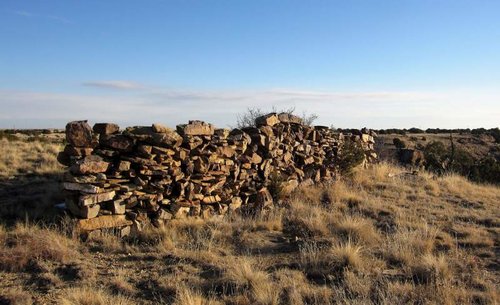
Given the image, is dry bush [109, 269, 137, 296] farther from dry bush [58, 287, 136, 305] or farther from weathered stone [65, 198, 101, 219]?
weathered stone [65, 198, 101, 219]

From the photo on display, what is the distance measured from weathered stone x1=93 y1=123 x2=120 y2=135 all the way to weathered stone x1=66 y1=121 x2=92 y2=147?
35cm

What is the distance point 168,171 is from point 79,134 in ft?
6.13

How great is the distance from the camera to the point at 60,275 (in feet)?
22.0

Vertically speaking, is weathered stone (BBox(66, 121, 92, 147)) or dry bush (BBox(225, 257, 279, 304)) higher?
weathered stone (BBox(66, 121, 92, 147))

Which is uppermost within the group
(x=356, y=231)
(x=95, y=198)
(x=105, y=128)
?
(x=105, y=128)

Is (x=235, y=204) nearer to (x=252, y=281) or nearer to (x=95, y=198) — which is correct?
(x=95, y=198)

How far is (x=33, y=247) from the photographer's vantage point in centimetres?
734

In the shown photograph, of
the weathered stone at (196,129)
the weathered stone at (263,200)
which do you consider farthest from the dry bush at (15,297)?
the weathered stone at (263,200)

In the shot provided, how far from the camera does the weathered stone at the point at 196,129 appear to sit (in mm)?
10062

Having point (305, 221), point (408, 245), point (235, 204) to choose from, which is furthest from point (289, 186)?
point (408, 245)

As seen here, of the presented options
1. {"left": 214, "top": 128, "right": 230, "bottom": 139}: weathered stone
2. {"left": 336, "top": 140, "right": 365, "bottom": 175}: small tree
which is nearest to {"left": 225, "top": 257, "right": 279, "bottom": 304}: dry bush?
{"left": 214, "top": 128, "right": 230, "bottom": 139}: weathered stone

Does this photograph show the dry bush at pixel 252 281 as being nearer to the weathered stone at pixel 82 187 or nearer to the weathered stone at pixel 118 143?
the weathered stone at pixel 82 187

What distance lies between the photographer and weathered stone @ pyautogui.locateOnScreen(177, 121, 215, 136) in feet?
33.0

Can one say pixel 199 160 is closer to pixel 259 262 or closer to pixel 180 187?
pixel 180 187
